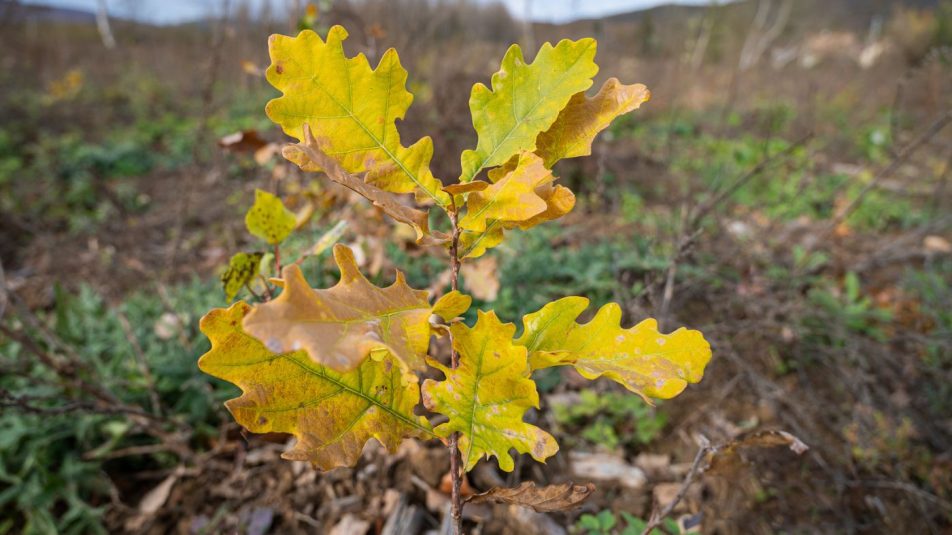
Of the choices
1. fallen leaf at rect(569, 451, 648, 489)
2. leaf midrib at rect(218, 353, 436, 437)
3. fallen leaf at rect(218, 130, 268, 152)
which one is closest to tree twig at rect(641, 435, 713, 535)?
leaf midrib at rect(218, 353, 436, 437)

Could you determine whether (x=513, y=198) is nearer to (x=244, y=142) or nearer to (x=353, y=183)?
(x=353, y=183)

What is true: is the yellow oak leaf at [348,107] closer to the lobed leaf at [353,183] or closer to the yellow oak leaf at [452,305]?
the lobed leaf at [353,183]

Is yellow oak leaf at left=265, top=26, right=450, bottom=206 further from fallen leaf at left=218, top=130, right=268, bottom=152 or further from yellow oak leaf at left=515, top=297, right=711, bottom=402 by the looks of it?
fallen leaf at left=218, top=130, right=268, bottom=152

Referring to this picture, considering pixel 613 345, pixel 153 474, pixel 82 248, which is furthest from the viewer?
pixel 82 248

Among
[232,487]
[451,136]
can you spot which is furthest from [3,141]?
[232,487]

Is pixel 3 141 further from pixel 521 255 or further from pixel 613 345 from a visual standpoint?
pixel 613 345
